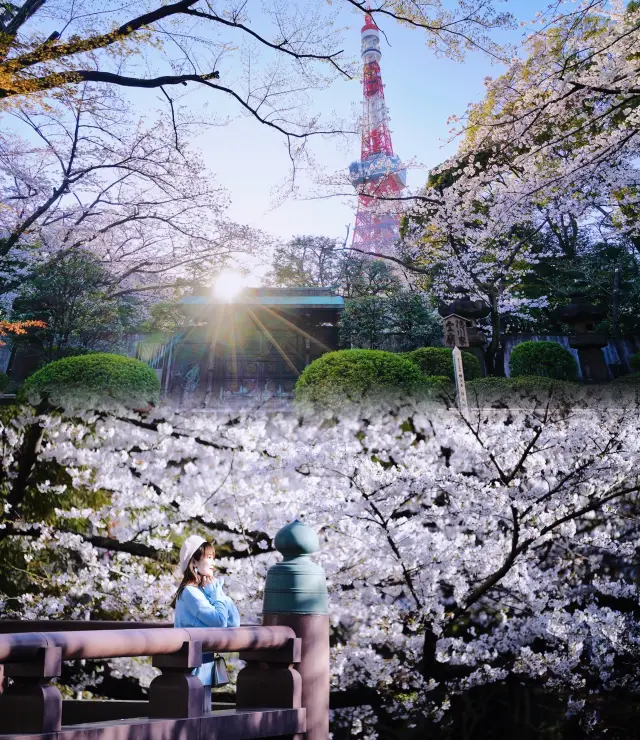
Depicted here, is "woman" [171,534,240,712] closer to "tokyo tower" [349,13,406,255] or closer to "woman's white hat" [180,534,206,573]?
"woman's white hat" [180,534,206,573]

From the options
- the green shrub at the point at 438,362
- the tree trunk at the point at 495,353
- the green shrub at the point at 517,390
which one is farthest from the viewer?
the tree trunk at the point at 495,353

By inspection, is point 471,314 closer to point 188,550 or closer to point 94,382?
point 94,382

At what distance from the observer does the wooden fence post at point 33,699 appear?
2.22 m

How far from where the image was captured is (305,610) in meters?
3.44

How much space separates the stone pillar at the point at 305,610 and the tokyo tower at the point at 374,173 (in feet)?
22.8

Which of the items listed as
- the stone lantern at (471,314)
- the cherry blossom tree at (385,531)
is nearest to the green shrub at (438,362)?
the stone lantern at (471,314)

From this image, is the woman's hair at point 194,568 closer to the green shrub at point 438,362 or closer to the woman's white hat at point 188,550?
the woman's white hat at point 188,550

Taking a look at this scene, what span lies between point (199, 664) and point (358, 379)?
7.27 meters

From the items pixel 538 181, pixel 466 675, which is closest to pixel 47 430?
pixel 466 675

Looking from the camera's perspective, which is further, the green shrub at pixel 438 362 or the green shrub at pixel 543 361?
the green shrub at pixel 543 361

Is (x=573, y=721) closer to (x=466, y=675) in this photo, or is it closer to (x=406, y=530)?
(x=466, y=675)

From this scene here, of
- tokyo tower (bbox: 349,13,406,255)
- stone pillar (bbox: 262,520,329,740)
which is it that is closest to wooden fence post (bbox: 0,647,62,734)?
stone pillar (bbox: 262,520,329,740)

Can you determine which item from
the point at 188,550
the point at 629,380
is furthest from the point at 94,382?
the point at 629,380

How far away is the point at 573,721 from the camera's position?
6863 millimetres
